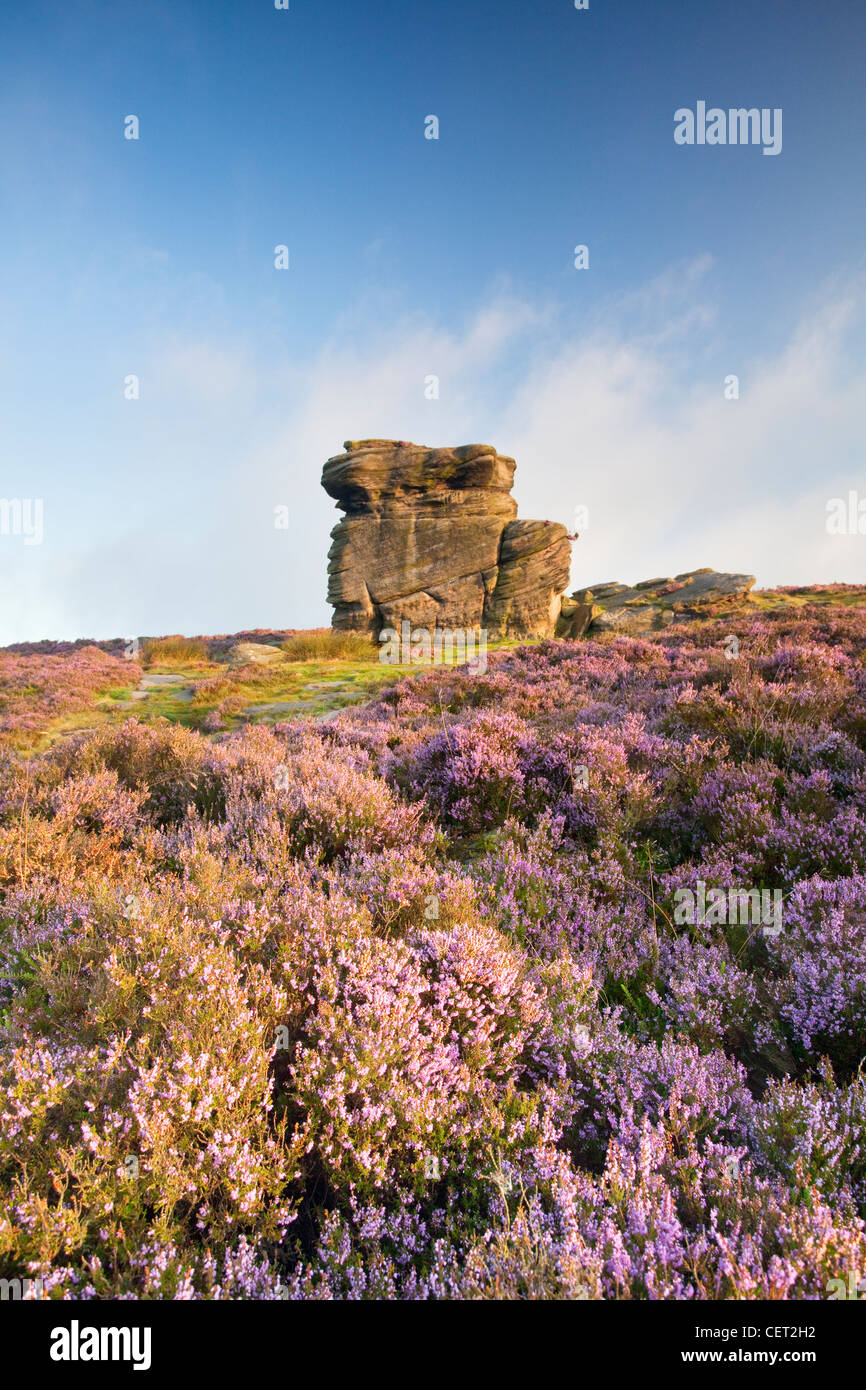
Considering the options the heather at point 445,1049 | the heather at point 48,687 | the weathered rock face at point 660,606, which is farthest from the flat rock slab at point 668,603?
the heather at point 445,1049

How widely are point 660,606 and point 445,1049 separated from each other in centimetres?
3200

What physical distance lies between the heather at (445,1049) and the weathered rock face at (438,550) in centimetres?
2759

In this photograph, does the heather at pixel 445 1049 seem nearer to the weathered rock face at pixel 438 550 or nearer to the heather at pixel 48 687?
the heather at pixel 48 687

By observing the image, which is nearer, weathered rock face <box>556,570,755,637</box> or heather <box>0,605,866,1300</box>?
heather <box>0,605,866,1300</box>

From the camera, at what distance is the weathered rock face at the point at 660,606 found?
28438 millimetres

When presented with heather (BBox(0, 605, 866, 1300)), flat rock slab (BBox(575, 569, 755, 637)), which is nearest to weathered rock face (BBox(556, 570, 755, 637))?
flat rock slab (BBox(575, 569, 755, 637))

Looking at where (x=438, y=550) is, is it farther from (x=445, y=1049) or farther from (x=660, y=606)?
(x=445, y=1049)

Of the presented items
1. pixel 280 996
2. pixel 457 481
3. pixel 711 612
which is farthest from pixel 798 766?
pixel 457 481

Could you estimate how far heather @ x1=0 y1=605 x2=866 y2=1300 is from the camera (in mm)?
1518

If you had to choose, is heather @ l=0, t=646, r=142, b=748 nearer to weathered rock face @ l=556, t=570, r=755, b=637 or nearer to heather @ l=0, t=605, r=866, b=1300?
heather @ l=0, t=605, r=866, b=1300

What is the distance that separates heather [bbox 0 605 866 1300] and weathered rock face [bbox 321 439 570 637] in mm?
27587

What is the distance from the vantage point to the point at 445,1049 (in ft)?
7.14

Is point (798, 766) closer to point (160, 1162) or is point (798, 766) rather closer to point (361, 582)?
point (160, 1162)

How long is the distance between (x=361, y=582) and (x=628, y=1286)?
3205 cm
